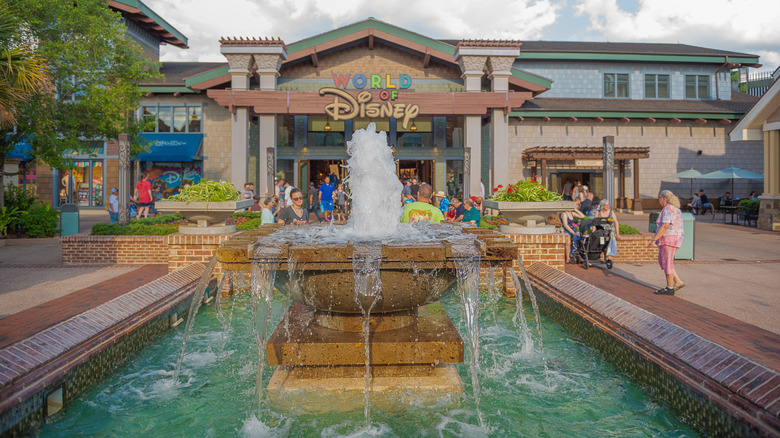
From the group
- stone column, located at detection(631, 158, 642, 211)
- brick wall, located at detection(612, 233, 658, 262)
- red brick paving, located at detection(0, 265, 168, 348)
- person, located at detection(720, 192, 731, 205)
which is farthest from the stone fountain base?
person, located at detection(720, 192, 731, 205)

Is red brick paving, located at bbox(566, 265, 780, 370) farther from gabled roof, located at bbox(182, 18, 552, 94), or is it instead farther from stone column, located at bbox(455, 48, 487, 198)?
gabled roof, located at bbox(182, 18, 552, 94)

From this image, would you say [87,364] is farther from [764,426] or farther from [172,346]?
[764,426]

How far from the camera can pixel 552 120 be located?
88.1 feet

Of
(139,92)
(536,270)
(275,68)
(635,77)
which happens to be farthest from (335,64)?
(536,270)

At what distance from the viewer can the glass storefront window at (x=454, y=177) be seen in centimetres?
2641

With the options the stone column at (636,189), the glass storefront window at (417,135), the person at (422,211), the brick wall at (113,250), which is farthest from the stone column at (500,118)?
the person at (422,211)

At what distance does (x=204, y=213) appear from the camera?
9000 millimetres

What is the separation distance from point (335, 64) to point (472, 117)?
782 cm

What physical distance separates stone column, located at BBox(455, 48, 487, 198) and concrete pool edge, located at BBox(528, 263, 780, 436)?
15060 mm

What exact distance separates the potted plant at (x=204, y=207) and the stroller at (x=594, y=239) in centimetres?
693

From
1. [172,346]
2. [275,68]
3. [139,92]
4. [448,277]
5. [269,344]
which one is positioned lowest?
[172,346]

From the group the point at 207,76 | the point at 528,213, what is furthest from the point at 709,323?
the point at 207,76

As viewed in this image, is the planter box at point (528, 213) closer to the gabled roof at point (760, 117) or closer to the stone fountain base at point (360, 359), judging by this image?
the stone fountain base at point (360, 359)

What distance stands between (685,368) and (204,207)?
25.2 feet
